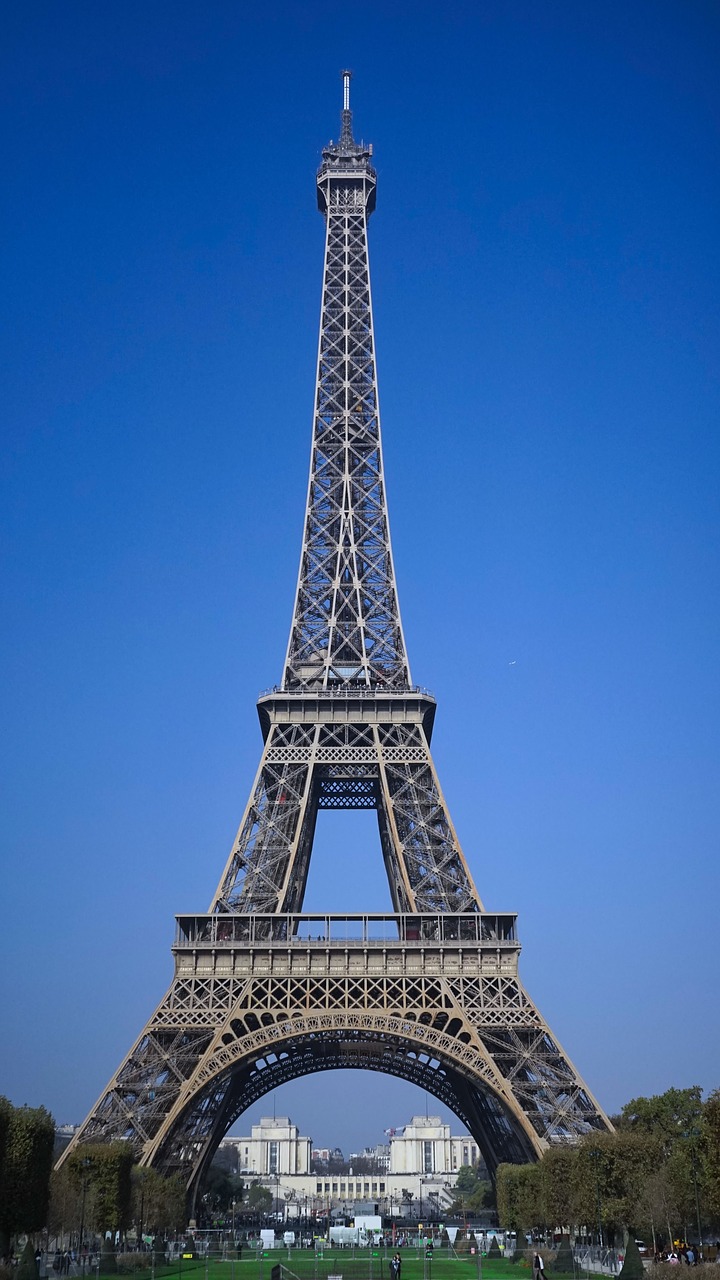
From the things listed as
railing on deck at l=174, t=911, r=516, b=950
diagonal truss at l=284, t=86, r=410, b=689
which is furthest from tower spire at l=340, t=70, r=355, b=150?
railing on deck at l=174, t=911, r=516, b=950

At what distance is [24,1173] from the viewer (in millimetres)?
44625

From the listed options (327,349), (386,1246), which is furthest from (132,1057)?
(327,349)

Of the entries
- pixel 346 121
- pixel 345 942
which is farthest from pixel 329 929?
pixel 346 121

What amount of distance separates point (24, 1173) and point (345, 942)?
64.1 feet

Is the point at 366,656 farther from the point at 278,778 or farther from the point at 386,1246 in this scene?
the point at 386,1246

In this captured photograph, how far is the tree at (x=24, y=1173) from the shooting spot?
43.7 meters

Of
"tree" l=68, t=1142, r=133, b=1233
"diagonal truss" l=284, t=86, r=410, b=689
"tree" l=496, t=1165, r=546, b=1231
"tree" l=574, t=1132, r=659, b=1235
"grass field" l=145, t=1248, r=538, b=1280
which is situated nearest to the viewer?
"grass field" l=145, t=1248, r=538, b=1280

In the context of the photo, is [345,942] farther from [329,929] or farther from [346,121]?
[346,121]

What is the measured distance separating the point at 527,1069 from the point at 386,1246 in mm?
23739

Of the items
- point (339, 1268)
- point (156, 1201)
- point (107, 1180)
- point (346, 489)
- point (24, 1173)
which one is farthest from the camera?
point (346, 489)

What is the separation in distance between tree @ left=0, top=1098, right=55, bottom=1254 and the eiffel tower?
8.29 metres

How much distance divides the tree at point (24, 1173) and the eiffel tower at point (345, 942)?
8.29 m

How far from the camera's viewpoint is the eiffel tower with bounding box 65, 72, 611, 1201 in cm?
5609

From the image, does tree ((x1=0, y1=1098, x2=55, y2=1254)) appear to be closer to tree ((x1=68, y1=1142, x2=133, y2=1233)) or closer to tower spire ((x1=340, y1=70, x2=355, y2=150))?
tree ((x1=68, y1=1142, x2=133, y2=1233))
